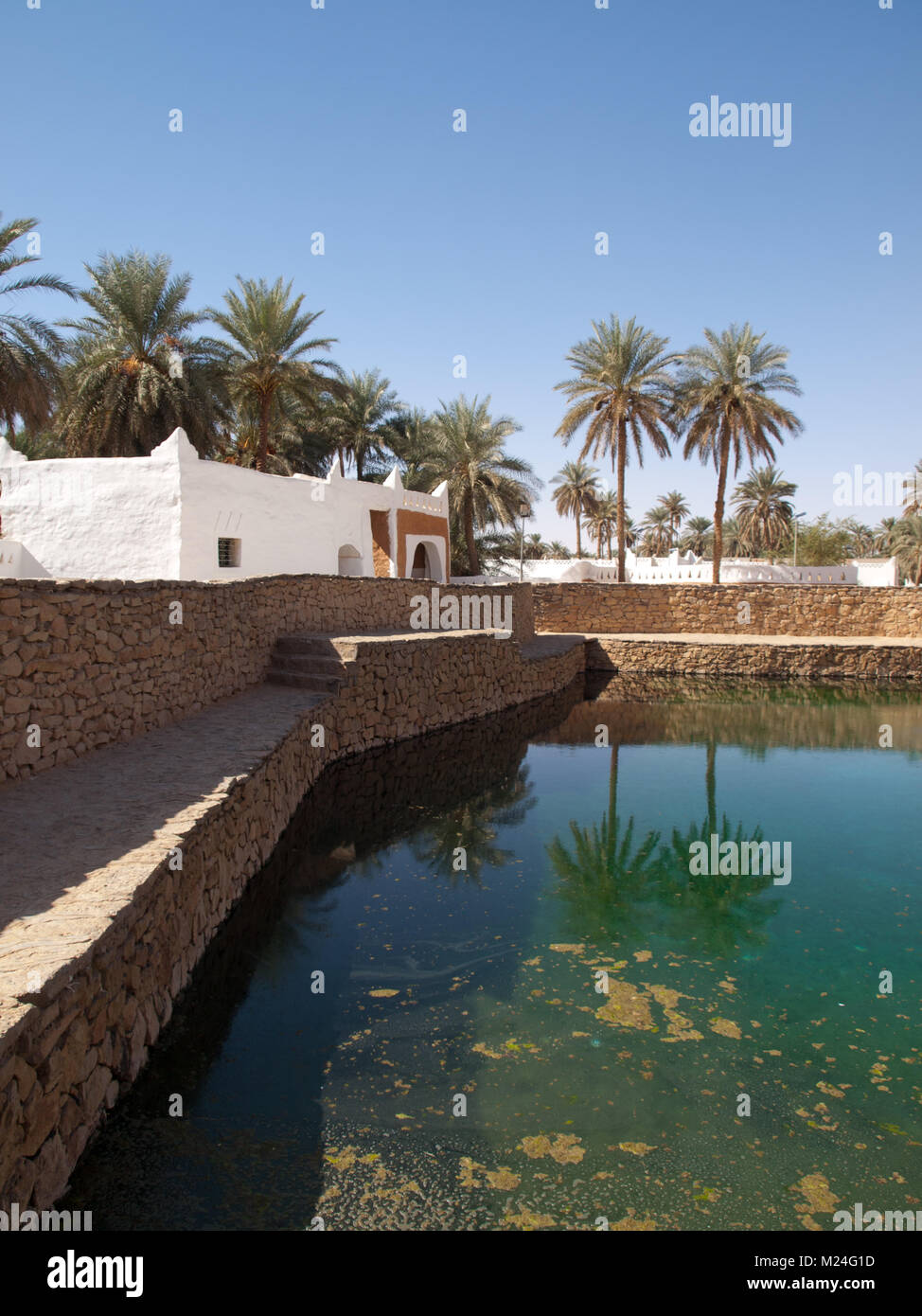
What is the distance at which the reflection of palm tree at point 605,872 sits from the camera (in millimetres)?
7207

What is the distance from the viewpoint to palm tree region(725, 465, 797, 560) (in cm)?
4994

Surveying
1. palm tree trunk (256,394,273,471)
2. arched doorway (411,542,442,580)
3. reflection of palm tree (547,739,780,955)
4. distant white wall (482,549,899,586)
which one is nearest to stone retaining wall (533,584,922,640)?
distant white wall (482,549,899,586)

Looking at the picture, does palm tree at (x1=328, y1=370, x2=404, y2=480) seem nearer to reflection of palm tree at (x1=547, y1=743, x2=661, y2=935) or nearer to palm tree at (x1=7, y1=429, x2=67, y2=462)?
palm tree at (x1=7, y1=429, x2=67, y2=462)

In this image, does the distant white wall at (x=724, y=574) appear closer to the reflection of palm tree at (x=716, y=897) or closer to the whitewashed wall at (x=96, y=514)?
the whitewashed wall at (x=96, y=514)

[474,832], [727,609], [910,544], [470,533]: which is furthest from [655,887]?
[910,544]

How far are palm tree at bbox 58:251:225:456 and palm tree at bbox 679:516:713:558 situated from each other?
57.2m

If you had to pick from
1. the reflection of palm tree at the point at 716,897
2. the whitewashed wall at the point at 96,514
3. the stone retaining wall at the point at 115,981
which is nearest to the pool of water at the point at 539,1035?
the reflection of palm tree at the point at 716,897

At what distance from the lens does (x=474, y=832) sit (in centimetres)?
952

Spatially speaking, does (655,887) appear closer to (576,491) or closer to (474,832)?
(474,832)

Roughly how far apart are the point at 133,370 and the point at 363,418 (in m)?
11.1

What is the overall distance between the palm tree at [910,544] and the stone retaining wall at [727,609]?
59.9 feet

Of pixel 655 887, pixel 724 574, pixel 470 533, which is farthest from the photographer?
pixel 724 574

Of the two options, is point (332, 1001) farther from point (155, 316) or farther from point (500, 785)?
point (155, 316)
